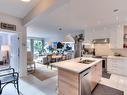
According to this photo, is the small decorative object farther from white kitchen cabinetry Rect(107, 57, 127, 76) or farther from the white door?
white kitchen cabinetry Rect(107, 57, 127, 76)

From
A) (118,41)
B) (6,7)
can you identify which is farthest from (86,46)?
(6,7)

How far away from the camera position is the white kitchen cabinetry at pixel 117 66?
4.26 meters

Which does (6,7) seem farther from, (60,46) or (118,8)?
(60,46)

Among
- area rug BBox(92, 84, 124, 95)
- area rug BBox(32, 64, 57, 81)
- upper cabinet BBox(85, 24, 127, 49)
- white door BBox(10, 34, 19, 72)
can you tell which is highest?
upper cabinet BBox(85, 24, 127, 49)

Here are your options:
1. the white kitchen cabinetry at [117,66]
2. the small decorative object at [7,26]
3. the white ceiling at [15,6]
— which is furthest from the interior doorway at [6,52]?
the white kitchen cabinetry at [117,66]

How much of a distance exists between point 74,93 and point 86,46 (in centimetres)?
420

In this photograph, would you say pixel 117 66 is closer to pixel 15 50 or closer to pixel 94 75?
pixel 94 75

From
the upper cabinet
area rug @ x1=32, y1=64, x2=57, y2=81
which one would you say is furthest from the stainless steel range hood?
area rug @ x1=32, y1=64, x2=57, y2=81

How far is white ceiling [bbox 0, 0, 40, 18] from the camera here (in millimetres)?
2734

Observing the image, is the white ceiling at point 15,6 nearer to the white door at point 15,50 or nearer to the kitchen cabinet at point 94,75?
the white door at point 15,50

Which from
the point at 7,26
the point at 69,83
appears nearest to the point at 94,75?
the point at 69,83

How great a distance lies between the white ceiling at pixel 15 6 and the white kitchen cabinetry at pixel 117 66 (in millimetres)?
4139

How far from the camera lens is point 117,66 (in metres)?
4.44

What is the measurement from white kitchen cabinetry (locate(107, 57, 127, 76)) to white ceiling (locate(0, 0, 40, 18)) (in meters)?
4.14
